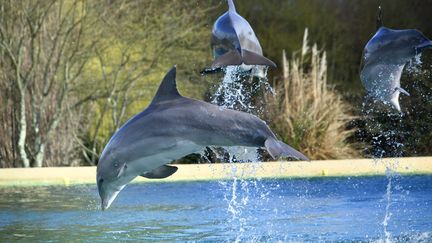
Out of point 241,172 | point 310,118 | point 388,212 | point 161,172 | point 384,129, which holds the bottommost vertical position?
point 388,212

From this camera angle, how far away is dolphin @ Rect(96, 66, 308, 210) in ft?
12.9

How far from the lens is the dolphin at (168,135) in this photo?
12.9 ft

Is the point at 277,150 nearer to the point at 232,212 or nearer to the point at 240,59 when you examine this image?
the point at 240,59

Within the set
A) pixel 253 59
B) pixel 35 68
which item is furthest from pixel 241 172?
pixel 253 59

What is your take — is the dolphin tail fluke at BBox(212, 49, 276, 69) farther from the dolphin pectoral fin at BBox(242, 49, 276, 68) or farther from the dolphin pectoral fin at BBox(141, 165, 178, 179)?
the dolphin pectoral fin at BBox(141, 165, 178, 179)

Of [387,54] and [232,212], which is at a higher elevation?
[387,54]

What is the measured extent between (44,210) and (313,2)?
33.1 ft

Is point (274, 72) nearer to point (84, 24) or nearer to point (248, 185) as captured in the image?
point (84, 24)

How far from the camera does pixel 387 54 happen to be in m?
5.18

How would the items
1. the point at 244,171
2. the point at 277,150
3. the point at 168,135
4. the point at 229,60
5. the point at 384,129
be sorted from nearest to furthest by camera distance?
1. the point at 277,150
2. the point at 168,135
3. the point at 229,60
4. the point at 244,171
5. the point at 384,129

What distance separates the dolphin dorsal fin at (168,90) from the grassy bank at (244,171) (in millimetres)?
5611

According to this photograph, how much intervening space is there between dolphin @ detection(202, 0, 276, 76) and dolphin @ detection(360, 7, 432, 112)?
2.64 ft

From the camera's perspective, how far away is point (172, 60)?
13414 mm

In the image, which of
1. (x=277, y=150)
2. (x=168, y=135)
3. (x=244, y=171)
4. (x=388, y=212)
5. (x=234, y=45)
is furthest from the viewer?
(x=244, y=171)
